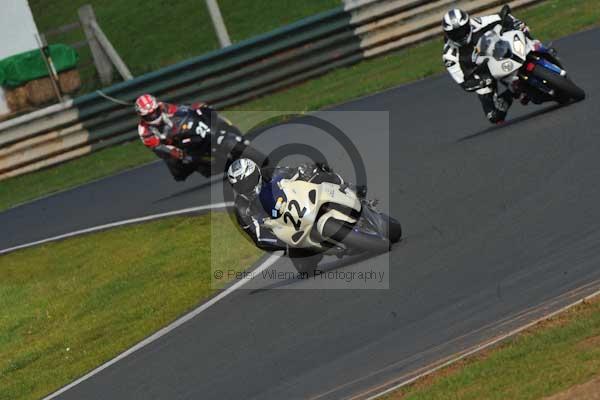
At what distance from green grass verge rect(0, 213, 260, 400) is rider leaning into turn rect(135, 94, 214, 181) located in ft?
4.54

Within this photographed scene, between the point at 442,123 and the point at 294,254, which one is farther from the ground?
the point at 294,254

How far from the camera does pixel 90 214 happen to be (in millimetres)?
18688

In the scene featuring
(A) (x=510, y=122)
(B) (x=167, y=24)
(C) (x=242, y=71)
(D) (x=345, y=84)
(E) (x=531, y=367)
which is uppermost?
(E) (x=531, y=367)

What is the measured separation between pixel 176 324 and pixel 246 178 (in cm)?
143

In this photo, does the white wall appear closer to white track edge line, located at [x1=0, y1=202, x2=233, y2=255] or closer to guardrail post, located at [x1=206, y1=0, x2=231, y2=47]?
guardrail post, located at [x1=206, y1=0, x2=231, y2=47]

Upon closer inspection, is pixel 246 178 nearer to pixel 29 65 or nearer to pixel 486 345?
pixel 486 345

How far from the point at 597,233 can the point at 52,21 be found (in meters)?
23.1

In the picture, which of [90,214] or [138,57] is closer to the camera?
[90,214]

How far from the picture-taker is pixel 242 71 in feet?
74.1

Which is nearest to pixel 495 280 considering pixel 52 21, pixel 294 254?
pixel 294 254

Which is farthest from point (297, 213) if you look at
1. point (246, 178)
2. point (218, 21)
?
point (218, 21)

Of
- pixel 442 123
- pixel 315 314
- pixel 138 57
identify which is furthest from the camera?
pixel 138 57

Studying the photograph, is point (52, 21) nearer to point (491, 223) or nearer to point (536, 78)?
point (536, 78)

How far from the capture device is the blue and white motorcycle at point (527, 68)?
14.4 metres
